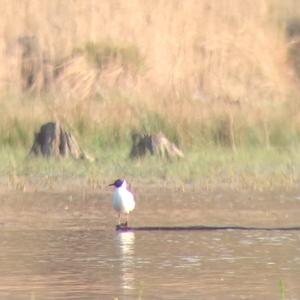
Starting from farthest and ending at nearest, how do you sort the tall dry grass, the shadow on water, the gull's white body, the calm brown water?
the tall dry grass
the gull's white body
the shadow on water
the calm brown water

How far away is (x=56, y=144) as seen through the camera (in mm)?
17266

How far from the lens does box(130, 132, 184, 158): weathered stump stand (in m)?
17.2

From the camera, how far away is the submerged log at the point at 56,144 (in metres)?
17.2

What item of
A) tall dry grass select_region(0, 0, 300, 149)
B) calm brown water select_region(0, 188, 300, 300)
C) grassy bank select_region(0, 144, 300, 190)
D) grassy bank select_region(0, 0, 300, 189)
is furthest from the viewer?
tall dry grass select_region(0, 0, 300, 149)

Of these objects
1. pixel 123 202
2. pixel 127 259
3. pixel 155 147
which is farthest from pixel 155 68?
pixel 127 259

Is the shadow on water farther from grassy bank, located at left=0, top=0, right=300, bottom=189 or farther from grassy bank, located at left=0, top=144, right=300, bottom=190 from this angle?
grassy bank, located at left=0, top=0, right=300, bottom=189

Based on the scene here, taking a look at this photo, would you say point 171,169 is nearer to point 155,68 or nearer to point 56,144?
point 56,144

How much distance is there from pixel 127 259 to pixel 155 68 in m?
11.8

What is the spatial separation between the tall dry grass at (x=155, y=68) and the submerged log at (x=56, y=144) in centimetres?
80

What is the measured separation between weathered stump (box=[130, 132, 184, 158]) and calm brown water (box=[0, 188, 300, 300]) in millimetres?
2472

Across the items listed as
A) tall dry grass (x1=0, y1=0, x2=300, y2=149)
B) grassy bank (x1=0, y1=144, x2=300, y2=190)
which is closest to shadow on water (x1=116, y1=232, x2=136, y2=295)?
grassy bank (x1=0, y1=144, x2=300, y2=190)

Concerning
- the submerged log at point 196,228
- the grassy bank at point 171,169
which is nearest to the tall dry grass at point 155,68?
the grassy bank at point 171,169

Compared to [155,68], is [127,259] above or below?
below

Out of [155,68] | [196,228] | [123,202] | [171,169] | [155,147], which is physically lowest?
[196,228]
